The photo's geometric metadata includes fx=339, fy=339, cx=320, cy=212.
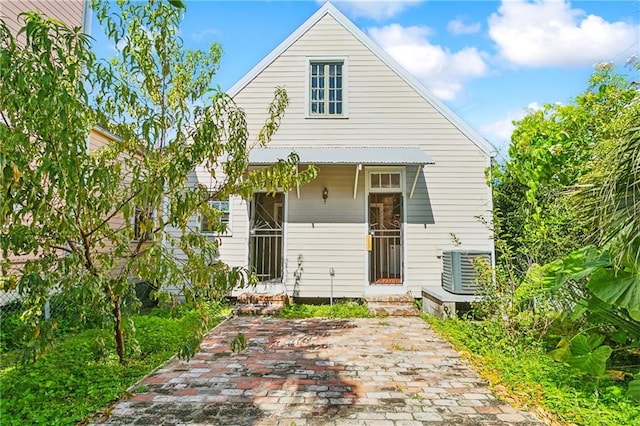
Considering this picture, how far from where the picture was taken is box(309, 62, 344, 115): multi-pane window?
904 cm

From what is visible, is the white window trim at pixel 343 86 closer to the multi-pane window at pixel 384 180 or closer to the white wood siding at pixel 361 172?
the white wood siding at pixel 361 172

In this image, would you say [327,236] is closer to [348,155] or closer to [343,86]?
[348,155]

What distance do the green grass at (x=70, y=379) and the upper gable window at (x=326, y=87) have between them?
6451 mm

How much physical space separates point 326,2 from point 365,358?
8.57 m

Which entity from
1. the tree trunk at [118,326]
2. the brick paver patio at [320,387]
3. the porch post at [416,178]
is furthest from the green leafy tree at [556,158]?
the tree trunk at [118,326]

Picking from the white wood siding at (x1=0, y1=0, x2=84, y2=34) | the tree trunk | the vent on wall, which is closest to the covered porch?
the vent on wall

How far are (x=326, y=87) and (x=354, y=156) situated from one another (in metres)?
2.28

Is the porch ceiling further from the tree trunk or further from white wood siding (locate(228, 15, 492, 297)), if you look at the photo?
the tree trunk

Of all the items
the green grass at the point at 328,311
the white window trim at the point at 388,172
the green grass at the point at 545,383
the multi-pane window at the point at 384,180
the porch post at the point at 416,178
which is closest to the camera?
the green grass at the point at 545,383

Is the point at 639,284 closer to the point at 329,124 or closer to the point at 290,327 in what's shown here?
the point at 290,327

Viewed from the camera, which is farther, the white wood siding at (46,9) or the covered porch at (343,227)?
the covered porch at (343,227)

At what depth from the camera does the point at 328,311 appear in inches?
315

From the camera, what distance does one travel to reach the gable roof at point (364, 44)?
8.86m

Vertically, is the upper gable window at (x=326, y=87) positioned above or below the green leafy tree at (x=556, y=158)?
above
